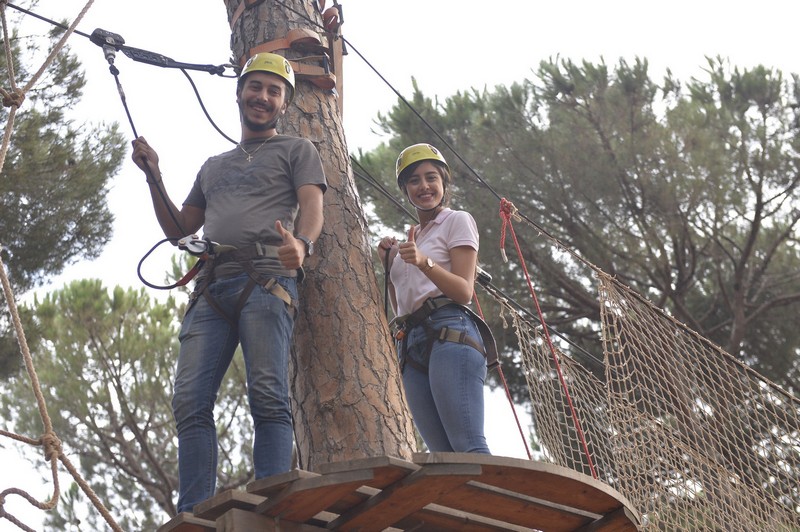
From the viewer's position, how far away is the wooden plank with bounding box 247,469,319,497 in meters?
1.96

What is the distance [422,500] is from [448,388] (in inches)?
16.8

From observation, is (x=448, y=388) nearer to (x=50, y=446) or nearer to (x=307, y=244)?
(x=307, y=244)

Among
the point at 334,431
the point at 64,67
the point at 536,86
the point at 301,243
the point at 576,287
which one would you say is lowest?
the point at 334,431

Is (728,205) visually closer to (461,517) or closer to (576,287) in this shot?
(576,287)

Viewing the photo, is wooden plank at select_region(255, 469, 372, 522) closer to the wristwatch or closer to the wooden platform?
the wooden platform

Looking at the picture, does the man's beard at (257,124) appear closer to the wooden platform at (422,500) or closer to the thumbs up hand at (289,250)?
the thumbs up hand at (289,250)

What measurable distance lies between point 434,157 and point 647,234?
18.8ft

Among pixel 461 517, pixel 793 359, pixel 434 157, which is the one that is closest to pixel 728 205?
pixel 793 359

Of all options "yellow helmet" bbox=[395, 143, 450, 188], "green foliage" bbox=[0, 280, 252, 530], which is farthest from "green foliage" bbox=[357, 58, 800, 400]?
"yellow helmet" bbox=[395, 143, 450, 188]

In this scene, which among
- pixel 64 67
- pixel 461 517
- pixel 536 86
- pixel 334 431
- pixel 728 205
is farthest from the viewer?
pixel 536 86

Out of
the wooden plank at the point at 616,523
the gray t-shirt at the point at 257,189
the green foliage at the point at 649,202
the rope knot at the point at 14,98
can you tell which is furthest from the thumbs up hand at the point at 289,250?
the green foliage at the point at 649,202

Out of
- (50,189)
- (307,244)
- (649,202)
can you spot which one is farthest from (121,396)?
(307,244)

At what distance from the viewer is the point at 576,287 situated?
8438 millimetres

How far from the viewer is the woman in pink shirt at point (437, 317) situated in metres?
2.51
